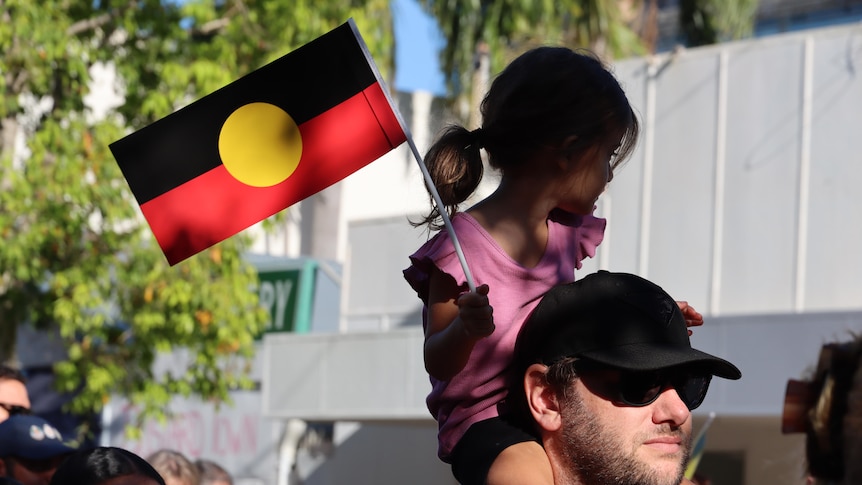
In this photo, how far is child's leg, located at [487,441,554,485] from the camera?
8.02 ft

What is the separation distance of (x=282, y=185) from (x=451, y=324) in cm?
72

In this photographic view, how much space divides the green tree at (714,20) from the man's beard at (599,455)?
21468 mm

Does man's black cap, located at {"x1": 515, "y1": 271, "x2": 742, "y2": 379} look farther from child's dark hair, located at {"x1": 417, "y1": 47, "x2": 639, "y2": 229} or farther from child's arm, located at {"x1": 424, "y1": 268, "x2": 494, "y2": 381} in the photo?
child's dark hair, located at {"x1": 417, "y1": 47, "x2": 639, "y2": 229}

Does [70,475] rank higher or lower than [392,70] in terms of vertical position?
lower

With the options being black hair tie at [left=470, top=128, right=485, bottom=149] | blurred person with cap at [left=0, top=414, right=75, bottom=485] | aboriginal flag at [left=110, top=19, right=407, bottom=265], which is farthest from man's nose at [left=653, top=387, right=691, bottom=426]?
blurred person with cap at [left=0, top=414, right=75, bottom=485]

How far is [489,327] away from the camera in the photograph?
2.40 m

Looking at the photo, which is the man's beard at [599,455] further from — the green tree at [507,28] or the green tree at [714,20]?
the green tree at [714,20]

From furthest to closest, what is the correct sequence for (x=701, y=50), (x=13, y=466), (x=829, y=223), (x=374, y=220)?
(x=374, y=220), (x=701, y=50), (x=829, y=223), (x=13, y=466)

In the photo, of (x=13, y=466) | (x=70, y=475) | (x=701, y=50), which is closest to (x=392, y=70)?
(x=701, y=50)

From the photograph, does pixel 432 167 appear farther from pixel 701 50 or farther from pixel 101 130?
pixel 701 50

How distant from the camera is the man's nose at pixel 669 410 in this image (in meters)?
2.45

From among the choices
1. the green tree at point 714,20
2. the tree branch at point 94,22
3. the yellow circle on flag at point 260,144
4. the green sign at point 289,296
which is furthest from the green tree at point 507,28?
the yellow circle on flag at point 260,144

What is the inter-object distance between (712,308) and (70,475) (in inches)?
437

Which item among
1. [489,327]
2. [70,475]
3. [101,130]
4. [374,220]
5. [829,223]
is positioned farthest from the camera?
[374,220]
